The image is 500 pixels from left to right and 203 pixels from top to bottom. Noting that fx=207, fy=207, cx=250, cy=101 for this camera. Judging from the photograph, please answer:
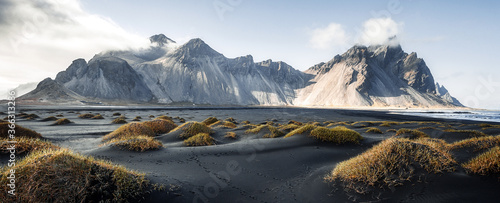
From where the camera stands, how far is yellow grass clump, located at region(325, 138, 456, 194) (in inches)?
247

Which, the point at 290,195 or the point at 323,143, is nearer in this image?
the point at 290,195

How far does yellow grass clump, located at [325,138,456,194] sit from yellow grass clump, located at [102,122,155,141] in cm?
1629

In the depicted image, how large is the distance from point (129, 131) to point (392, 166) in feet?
59.8

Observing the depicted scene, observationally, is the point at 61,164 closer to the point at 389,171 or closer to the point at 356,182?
the point at 356,182

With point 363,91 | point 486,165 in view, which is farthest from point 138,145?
point 363,91

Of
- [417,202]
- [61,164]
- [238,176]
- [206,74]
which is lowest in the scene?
[238,176]

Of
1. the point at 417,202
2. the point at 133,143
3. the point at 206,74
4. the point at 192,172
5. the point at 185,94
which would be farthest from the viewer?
the point at 206,74

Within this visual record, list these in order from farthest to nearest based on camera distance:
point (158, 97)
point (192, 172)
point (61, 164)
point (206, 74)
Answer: point (206, 74) → point (158, 97) → point (192, 172) → point (61, 164)

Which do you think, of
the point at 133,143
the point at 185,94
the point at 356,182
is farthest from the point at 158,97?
the point at 356,182

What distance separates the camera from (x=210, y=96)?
544 ft

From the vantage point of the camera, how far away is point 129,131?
57.1ft

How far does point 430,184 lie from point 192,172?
815 cm

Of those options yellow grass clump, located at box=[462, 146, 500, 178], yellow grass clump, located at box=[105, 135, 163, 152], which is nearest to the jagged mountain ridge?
yellow grass clump, located at box=[462, 146, 500, 178]

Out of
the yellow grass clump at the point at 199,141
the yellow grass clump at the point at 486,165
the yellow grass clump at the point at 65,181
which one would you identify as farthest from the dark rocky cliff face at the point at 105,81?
the yellow grass clump at the point at 486,165
